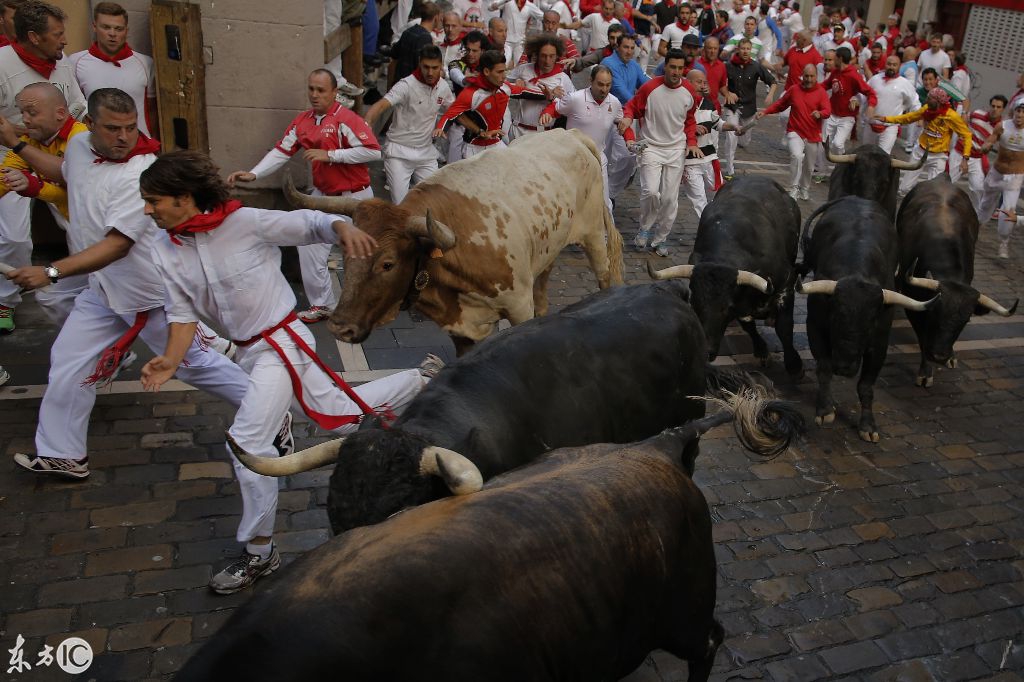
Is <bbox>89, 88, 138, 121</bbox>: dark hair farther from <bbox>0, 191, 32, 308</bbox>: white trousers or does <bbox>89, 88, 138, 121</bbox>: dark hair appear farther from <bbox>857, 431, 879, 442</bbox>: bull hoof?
<bbox>857, 431, 879, 442</bbox>: bull hoof

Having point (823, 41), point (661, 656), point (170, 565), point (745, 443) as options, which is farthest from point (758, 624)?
point (823, 41)

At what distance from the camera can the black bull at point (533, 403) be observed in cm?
376

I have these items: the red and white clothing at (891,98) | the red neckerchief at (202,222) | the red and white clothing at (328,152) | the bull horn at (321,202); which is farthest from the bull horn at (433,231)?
the red and white clothing at (891,98)

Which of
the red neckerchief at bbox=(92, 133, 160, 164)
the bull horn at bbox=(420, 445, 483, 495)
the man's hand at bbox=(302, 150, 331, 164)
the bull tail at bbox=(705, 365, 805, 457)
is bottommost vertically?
the bull tail at bbox=(705, 365, 805, 457)

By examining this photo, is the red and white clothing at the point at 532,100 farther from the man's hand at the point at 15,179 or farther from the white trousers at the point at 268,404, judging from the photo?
the white trousers at the point at 268,404

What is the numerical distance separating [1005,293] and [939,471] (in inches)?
216

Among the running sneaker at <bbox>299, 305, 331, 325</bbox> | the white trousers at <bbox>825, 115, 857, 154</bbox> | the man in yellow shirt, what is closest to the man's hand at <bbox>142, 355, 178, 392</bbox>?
the running sneaker at <bbox>299, 305, 331, 325</bbox>

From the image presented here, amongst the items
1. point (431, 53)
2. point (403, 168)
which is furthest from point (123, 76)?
point (431, 53)

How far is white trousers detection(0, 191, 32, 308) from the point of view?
758cm

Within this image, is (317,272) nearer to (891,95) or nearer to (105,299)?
(105,299)

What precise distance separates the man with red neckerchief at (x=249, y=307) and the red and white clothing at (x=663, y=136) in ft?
23.5

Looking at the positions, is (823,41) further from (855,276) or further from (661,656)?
(661,656)

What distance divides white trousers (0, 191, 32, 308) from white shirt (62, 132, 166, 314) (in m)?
1.98

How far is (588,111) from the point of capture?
11305 mm
